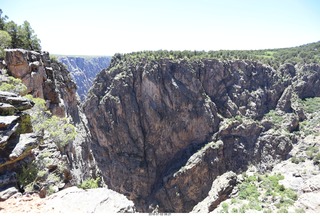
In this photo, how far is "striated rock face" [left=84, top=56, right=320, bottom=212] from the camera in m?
63.7

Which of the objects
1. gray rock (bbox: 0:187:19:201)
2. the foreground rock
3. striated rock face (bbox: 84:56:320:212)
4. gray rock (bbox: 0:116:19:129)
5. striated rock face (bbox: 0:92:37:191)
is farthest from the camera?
striated rock face (bbox: 84:56:320:212)

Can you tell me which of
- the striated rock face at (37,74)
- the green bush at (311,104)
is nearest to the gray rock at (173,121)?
the green bush at (311,104)

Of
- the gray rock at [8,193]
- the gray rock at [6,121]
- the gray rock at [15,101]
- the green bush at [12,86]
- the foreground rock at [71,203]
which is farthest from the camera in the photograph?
the green bush at [12,86]

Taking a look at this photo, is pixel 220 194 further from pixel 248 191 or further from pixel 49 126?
pixel 49 126

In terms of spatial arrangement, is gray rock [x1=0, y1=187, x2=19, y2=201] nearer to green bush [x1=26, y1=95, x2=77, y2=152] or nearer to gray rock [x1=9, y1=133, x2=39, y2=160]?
gray rock [x1=9, y1=133, x2=39, y2=160]

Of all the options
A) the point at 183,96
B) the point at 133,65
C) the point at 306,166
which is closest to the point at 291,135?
the point at 306,166

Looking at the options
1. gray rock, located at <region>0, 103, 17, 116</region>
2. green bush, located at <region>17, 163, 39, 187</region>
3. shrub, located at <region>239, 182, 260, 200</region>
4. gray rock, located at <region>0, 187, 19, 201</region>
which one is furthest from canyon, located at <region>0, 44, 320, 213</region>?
gray rock, located at <region>0, 187, 19, 201</region>

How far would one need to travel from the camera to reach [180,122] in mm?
71438

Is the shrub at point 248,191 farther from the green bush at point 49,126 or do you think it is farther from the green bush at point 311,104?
the green bush at point 311,104

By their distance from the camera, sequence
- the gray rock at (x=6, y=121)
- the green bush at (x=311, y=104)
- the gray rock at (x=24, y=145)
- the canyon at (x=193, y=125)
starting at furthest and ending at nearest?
1. the green bush at (x=311, y=104)
2. the canyon at (x=193, y=125)
3. the gray rock at (x=24, y=145)
4. the gray rock at (x=6, y=121)

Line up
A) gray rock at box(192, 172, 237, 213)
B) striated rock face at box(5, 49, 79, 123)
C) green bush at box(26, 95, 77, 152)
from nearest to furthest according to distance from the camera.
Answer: green bush at box(26, 95, 77, 152) < striated rock face at box(5, 49, 79, 123) < gray rock at box(192, 172, 237, 213)

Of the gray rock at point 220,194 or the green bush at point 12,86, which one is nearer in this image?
the green bush at point 12,86

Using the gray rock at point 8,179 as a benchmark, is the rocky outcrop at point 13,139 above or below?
above

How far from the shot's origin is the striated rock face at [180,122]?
6372 cm
